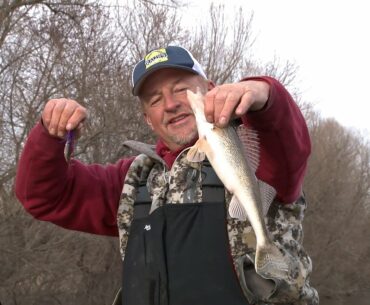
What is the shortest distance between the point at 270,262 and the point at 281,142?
2.03 feet

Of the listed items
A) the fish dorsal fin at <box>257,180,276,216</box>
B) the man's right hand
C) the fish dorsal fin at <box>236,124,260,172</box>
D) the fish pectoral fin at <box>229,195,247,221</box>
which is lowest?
the fish pectoral fin at <box>229,195,247,221</box>

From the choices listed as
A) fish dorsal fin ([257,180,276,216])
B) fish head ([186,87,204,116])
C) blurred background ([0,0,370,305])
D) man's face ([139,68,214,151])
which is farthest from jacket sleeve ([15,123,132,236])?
blurred background ([0,0,370,305])

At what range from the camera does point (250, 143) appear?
8.52 feet

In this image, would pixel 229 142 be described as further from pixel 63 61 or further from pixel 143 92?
pixel 63 61

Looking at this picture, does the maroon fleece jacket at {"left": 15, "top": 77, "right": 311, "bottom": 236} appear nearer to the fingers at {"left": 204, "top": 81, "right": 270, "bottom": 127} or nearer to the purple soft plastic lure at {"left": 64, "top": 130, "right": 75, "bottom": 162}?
the purple soft plastic lure at {"left": 64, "top": 130, "right": 75, "bottom": 162}

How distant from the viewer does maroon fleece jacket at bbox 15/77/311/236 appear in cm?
269

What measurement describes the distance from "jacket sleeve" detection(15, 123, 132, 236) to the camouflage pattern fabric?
29cm

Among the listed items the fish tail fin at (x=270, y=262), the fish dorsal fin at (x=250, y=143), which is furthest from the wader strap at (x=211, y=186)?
the fish tail fin at (x=270, y=262)

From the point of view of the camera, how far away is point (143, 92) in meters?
3.45

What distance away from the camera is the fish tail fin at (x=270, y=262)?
2416mm

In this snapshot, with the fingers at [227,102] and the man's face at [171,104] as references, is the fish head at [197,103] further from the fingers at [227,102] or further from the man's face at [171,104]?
the man's face at [171,104]

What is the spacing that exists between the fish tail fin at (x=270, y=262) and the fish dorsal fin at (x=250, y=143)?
385 mm

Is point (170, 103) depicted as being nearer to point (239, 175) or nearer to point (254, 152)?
point (254, 152)

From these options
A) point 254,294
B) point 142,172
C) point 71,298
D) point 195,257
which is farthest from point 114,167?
point 71,298
